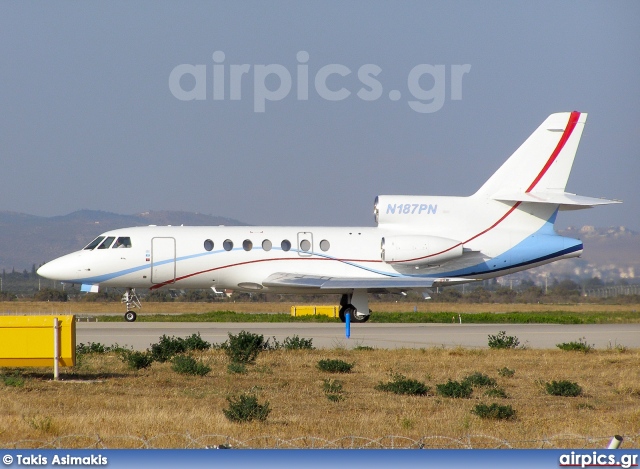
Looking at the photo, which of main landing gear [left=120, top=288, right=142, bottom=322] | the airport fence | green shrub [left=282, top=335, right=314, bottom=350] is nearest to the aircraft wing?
main landing gear [left=120, top=288, right=142, bottom=322]

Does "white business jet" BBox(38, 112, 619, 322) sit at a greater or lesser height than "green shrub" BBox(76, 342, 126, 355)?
greater

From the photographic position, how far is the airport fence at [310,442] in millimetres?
9906

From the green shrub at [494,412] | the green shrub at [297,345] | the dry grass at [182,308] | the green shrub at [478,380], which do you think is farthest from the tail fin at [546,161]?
the green shrub at [494,412]

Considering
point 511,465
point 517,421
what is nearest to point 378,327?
point 517,421

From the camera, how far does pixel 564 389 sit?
14.8 m

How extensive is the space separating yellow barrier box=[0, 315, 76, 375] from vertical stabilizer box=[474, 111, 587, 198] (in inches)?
799

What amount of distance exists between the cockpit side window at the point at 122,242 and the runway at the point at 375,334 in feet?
9.22

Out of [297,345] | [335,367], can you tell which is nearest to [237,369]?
[335,367]

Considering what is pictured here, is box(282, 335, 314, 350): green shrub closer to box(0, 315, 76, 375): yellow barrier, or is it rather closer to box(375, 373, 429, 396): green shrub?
box(375, 373, 429, 396): green shrub

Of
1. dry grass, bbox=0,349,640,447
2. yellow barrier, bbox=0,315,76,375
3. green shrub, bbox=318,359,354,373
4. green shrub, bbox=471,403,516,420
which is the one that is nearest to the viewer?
dry grass, bbox=0,349,640,447

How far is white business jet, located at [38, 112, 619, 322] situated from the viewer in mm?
30750

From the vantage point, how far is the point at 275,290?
31.3 metres

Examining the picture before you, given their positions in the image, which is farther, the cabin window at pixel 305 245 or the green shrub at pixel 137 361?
the cabin window at pixel 305 245

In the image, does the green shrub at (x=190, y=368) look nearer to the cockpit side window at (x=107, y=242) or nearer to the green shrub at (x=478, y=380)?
the green shrub at (x=478, y=380)
